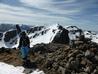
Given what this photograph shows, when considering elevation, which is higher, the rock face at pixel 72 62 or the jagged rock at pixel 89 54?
the jagged rock at pixel 89 54

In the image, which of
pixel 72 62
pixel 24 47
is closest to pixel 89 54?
pixel 72 62

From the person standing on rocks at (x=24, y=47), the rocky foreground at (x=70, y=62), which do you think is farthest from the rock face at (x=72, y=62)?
the person standing on rocks at (x=24, y=47)

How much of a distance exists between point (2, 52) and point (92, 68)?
50.5ft

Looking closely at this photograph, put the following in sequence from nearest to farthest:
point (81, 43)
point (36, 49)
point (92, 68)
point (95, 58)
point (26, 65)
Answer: point (92, 68) < point (95, 58) < point (26, 65) < point (81, 43) < point (36, 49)

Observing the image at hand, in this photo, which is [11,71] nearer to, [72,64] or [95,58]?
[72,64]

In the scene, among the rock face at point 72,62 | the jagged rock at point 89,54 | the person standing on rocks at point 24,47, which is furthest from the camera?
the person standing on rocks at point 24,47

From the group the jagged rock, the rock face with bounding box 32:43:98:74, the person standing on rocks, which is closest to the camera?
the rock face with bounding box 32:43:98:74

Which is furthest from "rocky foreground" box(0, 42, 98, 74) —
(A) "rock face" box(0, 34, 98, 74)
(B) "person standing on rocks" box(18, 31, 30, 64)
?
(B) "person standing on rocks" box(18, 31, 30, 64)

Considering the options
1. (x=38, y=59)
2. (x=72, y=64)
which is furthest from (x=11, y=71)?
(x=72, y=64)

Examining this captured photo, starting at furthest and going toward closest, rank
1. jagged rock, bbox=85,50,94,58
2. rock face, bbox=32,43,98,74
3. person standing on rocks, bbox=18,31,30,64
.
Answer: person standing on rocks, bbox=18,31,30,64 → jagged rock, bbox=85,50,94,58 → rock face, bbox=32,43,98,74

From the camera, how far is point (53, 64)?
22000 mm

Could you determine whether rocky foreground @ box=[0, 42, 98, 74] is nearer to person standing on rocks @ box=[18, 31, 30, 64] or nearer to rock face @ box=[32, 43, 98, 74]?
rock face @ box=[32, 43, 98, 74]

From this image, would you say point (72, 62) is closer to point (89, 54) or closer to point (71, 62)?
point (71, 62)

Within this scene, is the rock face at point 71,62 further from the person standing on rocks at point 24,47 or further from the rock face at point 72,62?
the person standing on rocks at point 24,47
